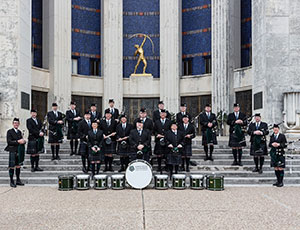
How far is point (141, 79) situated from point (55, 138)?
1322 centimetres

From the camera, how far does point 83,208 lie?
8.49 m

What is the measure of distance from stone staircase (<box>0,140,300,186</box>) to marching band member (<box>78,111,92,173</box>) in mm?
286

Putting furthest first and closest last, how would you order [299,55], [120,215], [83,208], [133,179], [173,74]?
[173,74] → [299,55] → [133,179] → [83,208] → [120,215]

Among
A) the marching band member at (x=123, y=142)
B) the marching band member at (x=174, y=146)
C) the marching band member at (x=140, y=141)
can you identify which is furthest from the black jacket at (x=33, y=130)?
the marching band member at (x=174, y=146)

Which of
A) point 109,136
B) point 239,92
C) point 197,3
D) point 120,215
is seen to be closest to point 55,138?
point 109,136

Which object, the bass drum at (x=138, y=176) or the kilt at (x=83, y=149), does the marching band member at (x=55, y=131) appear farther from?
the bass drum at (x=138, y=176)

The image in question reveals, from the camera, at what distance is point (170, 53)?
26.2m

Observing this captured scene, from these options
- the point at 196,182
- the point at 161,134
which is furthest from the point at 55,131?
the point at 196,182

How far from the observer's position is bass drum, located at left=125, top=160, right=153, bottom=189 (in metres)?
11.1

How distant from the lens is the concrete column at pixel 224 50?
24.4 metres

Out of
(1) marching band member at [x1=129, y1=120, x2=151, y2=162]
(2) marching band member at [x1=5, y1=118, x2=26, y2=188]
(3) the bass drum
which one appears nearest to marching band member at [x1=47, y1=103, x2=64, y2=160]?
(2) marching band member at [x1=5, y1=118, x2=26, y2=188]

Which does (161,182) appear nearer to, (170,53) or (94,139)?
(94,139)

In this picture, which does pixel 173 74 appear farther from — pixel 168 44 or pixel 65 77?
pixel 65 77

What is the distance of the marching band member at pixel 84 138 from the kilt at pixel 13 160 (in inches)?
73.1
